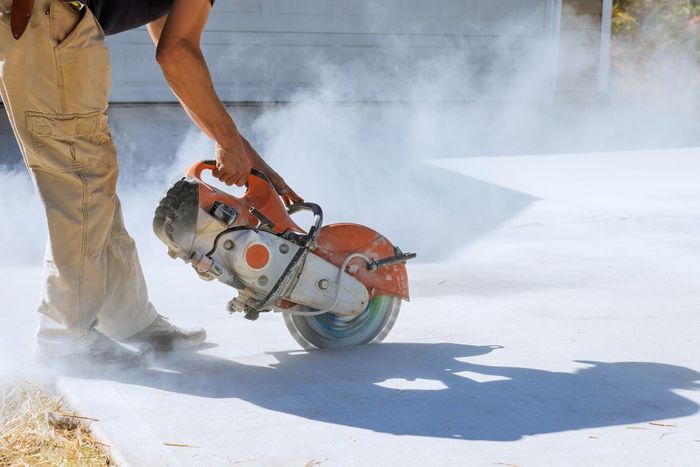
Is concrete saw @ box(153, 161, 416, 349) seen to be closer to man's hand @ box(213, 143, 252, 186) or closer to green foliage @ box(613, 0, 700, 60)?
man's hand @ box(213, 143, 252, 186)

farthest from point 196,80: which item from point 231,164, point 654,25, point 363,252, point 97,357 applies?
point 654,25

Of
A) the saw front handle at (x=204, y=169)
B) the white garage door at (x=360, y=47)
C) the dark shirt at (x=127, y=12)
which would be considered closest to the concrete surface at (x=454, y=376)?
the saw front handle at (x=204, y=169)

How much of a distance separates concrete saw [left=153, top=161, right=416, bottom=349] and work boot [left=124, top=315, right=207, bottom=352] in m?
0.27

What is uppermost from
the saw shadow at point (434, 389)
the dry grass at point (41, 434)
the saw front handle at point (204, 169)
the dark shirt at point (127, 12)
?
the dark shirt at point (127, 12)

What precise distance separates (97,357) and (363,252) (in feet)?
2.69

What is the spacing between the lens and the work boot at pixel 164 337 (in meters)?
3.13

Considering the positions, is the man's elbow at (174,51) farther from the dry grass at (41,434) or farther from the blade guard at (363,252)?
the dry grass at (41,434)

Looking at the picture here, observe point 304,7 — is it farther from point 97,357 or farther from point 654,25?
point 97,357

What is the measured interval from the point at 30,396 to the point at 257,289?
2.19 feet

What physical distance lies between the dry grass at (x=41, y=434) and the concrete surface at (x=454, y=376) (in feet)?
0.19

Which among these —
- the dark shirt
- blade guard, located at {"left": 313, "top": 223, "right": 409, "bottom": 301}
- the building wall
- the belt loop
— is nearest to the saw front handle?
blade guard, located at {"left": 313, "top": 223, "right": 409, "bottom": 301}

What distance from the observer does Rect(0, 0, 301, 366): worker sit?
8.86 ft

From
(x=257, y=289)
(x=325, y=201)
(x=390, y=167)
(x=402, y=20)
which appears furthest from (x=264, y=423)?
(x=402, y=20)

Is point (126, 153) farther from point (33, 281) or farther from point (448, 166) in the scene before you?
point (33, 281)
